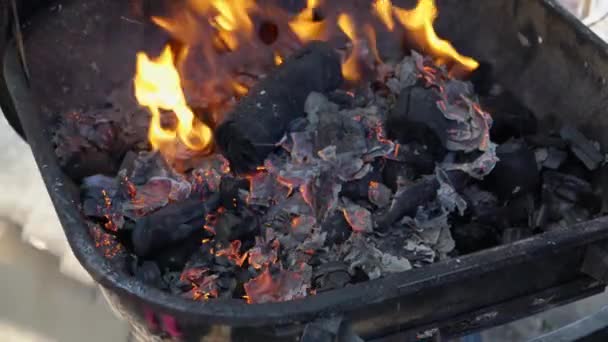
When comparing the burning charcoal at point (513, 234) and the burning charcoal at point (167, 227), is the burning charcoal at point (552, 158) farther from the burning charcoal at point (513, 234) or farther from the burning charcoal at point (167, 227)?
the burning charcoal at point (167, 227)

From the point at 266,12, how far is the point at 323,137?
42cm

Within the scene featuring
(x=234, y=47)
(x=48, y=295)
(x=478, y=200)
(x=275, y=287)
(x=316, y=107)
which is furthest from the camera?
(x=48, y=295)

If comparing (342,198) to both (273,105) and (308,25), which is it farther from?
(308,25)

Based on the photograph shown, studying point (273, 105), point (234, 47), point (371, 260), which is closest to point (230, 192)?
point (273, 105)

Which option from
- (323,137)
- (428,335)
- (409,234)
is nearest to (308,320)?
(428,335)

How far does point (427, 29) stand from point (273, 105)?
0.49 m

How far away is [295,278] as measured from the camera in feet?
4.72

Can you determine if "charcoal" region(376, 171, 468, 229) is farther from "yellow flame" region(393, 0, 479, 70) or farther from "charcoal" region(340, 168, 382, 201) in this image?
"yellow flame" region(393, 0, 479, 70)

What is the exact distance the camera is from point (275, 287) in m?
1.43

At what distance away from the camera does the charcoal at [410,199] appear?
62.5 inches

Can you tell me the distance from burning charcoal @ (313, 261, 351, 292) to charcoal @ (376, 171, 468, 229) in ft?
0.47

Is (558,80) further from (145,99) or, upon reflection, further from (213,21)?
(145,99)

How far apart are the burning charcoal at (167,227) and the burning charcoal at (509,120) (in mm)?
735

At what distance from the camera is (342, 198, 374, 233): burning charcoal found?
1570mm
